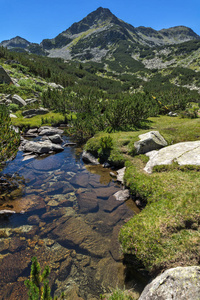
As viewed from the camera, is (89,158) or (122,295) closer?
(122,295)

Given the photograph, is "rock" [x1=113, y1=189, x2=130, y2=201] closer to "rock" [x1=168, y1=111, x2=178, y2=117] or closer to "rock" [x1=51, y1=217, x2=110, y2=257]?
"rock" [x1=51, y1=217, x2=110, y2=257]

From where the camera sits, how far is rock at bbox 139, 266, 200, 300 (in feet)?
11.9

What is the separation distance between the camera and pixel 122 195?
984 centimetres

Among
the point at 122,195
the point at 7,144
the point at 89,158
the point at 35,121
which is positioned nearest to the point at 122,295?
the point at 122,195

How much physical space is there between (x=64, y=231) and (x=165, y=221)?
452cm

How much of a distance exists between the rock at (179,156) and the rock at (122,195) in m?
2.28

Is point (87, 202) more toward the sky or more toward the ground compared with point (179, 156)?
more toward the ground

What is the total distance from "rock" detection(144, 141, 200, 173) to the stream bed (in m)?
3.33

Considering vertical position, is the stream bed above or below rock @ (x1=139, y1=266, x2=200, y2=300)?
below

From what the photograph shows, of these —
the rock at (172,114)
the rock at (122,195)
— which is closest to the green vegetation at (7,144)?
the rock at (122,195)

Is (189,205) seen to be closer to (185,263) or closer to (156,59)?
(185,263)

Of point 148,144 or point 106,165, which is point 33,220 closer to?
point 106,165

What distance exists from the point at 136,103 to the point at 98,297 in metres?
20.3

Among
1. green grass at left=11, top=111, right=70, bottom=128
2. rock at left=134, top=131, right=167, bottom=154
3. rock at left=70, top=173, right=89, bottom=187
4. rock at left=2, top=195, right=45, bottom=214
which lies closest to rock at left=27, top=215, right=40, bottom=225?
rock at left=2, top=195, right=45, bottom=214
